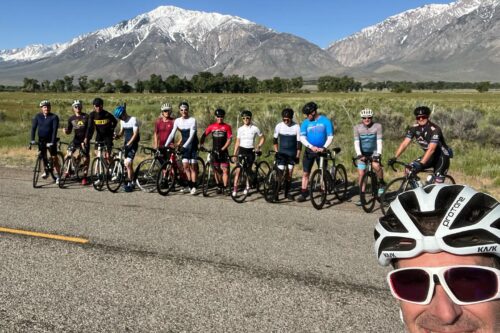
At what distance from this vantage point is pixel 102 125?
10773 millimetres

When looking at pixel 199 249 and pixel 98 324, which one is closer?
pixel 98 324

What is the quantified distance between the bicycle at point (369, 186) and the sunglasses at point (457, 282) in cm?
719

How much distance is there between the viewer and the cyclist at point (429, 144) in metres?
7.98

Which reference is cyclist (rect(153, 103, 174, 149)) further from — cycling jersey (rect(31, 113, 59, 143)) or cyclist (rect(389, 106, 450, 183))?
cyclist (rect(389, 106, 450, 183))

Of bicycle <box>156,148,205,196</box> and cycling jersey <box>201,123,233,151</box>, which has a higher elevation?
cycling jersey <box>201,123,233,151</box>

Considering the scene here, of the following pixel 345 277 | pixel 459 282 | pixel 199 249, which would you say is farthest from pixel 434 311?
pixel 199 249

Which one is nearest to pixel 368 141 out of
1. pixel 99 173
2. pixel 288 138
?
pixel 288 138

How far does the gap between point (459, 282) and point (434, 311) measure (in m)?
0.15

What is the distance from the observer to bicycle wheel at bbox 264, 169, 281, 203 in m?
9.48

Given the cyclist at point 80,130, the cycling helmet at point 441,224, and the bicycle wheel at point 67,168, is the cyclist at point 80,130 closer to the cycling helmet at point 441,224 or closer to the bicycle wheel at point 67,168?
the bicycle wheel at point 67,168

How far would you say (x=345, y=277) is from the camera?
17.0 feet

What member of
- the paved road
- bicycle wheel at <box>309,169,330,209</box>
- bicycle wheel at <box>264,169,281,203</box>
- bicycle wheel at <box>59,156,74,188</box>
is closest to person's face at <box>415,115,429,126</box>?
the paved road

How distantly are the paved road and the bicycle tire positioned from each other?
4.96ft

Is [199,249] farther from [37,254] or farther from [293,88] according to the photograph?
[293,88]
